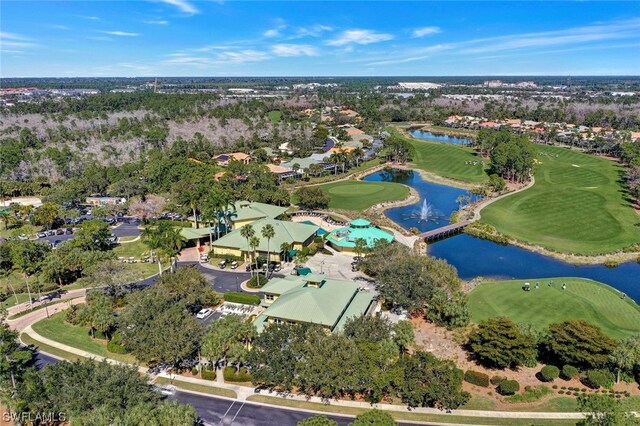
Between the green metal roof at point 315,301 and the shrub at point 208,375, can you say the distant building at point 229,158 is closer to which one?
the green metal roof at point 315,301

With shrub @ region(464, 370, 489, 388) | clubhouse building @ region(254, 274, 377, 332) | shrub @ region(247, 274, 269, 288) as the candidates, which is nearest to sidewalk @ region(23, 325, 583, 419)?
shrub @ region(464, 370, 489, 388)

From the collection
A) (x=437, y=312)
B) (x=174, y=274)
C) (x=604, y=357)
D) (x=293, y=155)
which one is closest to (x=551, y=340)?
(x=604, y=357)

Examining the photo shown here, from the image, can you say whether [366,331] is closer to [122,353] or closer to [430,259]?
[430,259]

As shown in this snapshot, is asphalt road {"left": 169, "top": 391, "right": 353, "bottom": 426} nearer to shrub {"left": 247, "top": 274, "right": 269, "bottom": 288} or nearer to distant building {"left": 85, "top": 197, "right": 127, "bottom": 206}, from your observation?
shrub {"left": 247, "top": 274, "right": 269, "bottom": 288}

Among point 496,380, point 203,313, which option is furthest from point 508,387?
point 203,313

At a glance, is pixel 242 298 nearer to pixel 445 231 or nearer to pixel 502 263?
pixel 502 263

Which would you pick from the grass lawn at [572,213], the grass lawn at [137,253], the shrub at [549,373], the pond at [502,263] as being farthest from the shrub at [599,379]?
the grass lawn at [137,253]
